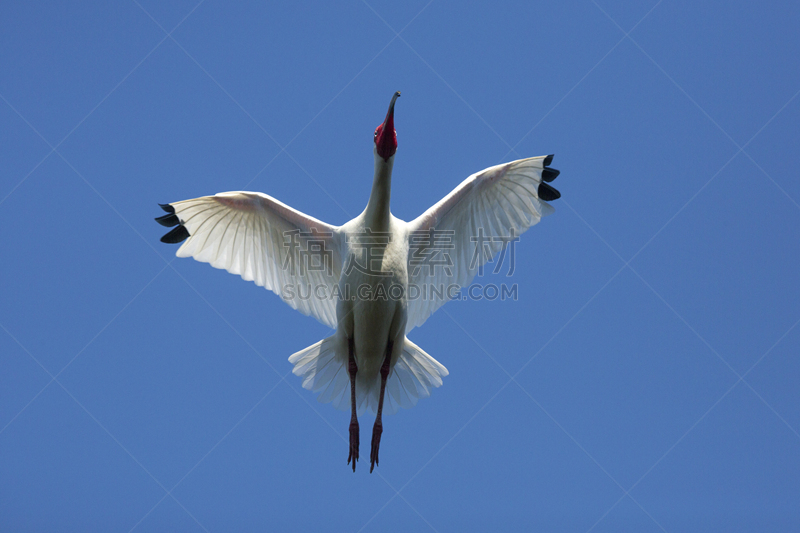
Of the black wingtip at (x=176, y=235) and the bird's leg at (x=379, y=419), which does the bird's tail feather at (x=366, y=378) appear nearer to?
the bird's leg at (x=379, y=419)

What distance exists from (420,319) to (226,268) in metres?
2.77

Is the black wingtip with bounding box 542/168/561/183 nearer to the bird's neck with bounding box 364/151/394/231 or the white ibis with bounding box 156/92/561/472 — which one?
the white ibis with bounding box 156/92/561/472

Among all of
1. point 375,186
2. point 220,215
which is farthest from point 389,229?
point 220,215

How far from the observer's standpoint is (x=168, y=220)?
8141mm

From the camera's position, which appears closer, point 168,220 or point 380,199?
point 380,199

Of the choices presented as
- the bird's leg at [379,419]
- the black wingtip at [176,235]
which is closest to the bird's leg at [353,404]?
the bird's leg at [379,419]

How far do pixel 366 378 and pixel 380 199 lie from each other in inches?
99.9

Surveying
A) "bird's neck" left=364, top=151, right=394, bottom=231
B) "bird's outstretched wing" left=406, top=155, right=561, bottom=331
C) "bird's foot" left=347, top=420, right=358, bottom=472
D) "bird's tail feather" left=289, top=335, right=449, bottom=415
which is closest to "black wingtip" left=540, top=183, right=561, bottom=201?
"bird's outstretched wing" left=406, top=155, right=561, bottom=331

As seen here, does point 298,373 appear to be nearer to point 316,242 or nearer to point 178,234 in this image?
point 316,242

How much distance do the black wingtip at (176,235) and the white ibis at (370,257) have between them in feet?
0.04

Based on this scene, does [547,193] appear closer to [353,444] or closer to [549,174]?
[549,174]

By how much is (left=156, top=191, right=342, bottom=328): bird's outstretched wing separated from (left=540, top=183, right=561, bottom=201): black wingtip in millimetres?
2743

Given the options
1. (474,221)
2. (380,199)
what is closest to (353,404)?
(380,199)

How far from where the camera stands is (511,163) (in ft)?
26.5
